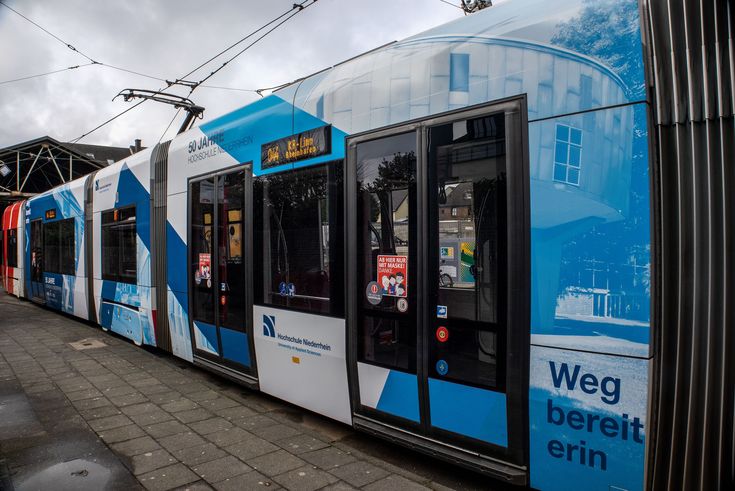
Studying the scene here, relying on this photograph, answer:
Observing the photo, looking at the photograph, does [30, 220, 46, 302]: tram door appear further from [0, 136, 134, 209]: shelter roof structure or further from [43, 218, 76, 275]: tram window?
[0, 136, 134, 209]: shelter roof structure

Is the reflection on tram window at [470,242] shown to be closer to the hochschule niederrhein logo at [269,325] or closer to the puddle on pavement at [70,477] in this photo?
the hochschule niederrhein logo at [269,325]

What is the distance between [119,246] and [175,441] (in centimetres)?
543

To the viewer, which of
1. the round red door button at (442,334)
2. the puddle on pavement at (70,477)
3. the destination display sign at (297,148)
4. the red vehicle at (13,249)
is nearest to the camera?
the round red door button at (442,334)

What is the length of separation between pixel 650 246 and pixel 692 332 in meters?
0.47

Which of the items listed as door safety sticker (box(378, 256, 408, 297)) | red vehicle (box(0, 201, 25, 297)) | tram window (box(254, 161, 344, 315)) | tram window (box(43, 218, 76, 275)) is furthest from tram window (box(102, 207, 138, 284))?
red vehicle (box(0, 201, 25, 297))

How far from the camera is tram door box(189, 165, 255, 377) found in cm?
541

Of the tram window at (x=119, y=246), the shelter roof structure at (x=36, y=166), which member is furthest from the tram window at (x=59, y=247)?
the shelter roof structure at (x=36, y=166)

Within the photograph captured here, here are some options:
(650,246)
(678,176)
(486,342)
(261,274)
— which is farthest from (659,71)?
(261,274)

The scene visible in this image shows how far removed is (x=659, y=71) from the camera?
2.51 meters

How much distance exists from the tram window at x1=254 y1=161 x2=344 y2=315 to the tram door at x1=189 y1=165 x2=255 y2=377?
301 millimetres

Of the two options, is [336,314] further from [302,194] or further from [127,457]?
[127,457]

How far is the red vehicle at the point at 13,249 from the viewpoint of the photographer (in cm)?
1623

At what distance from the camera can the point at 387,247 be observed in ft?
12.3

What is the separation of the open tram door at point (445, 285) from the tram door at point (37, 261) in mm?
13573
